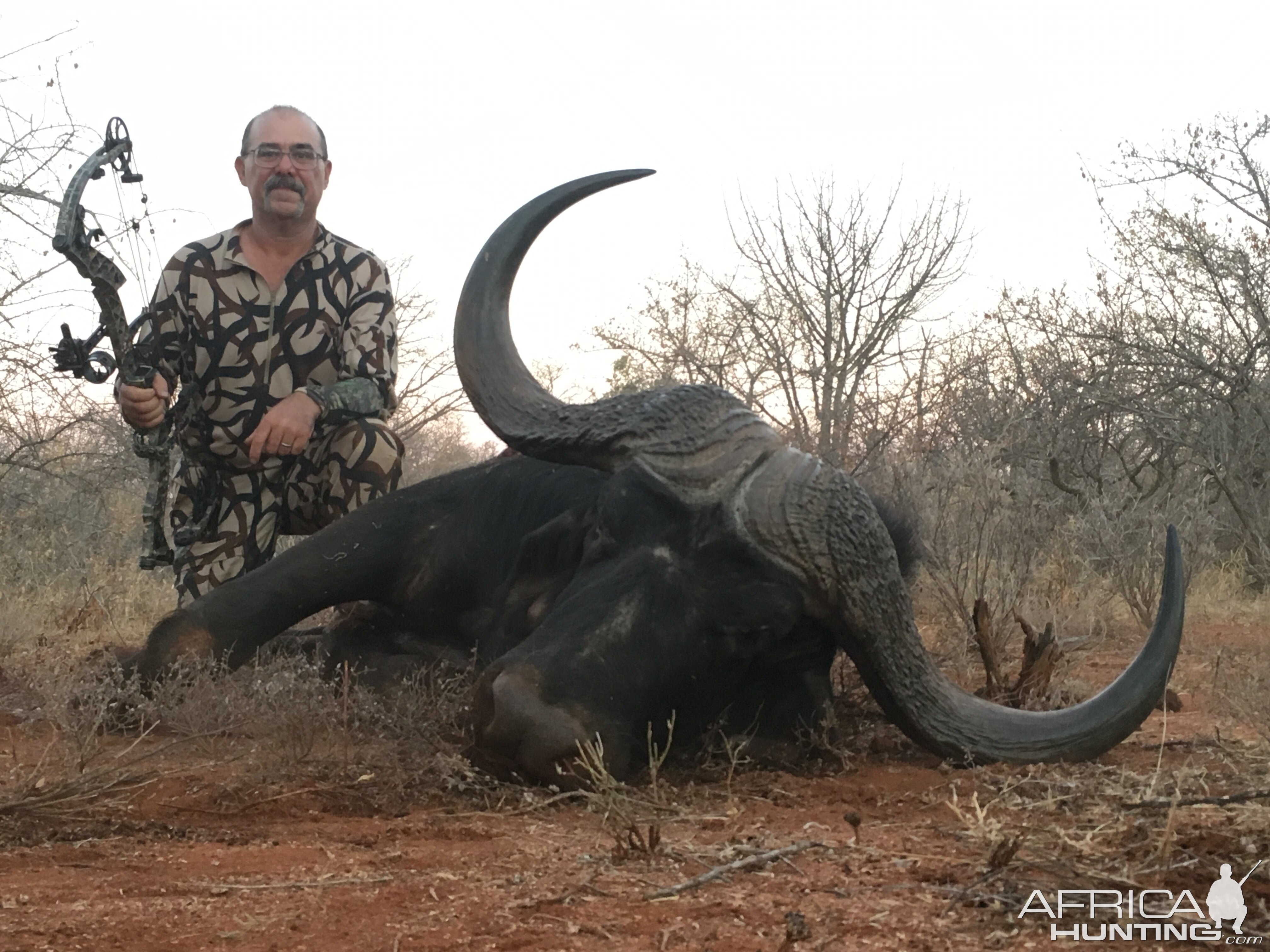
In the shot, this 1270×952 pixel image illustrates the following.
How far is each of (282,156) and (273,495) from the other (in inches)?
55.5

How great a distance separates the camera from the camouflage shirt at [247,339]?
17.5ft

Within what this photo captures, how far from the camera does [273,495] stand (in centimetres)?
542

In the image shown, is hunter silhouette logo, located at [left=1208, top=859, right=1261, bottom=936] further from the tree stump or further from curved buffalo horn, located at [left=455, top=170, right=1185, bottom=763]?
the tree stump

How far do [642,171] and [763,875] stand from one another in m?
2.49

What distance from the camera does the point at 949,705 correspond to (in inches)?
134

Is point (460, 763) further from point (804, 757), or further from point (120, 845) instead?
point (804, 757)

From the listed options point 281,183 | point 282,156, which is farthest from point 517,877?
point 282,156

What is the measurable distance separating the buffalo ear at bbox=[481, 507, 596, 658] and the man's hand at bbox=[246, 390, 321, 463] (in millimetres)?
1225

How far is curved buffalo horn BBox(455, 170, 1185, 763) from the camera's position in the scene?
331 centimetres

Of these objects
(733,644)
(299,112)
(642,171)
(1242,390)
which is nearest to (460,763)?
(733,644)

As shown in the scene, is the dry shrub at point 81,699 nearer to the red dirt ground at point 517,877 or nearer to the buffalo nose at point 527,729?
the red dirt ground at point 517,877

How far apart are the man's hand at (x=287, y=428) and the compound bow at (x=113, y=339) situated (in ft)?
1.20

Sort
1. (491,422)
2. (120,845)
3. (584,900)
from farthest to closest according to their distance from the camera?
(491,422)
(120,845)
(584,900)

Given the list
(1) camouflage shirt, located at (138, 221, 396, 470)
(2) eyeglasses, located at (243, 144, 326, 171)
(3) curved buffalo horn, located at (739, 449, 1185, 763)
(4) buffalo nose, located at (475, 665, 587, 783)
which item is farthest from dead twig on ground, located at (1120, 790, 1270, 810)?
(2) eyeglasses, located at (243, 144, 326, 171)
